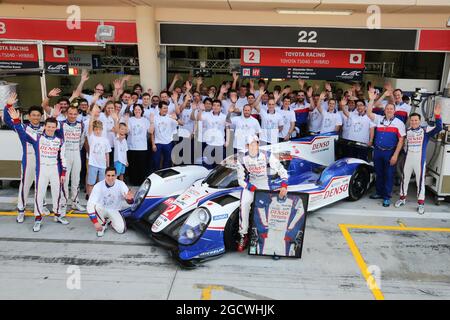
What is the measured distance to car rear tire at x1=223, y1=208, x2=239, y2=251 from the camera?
5.07 metres

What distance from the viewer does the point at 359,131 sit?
7.85 metres

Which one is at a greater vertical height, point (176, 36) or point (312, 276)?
point (176, 36)

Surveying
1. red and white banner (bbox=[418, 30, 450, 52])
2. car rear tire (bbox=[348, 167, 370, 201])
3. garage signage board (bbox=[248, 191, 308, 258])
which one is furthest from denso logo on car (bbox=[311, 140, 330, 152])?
red and white banner (bbox=[418, 30, 450, 52])

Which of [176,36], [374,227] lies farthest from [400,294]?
[176,36]

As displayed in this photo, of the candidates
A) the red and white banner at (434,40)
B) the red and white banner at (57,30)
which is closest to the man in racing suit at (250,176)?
the red and white banner at (57,30)

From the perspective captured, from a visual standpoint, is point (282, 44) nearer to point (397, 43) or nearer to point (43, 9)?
point (397, 43)

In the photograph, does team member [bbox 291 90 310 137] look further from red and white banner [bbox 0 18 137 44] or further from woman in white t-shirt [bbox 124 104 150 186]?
red and white banner [bbox 0 18 137 44]

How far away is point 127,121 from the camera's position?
7.23 metres

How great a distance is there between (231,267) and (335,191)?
8.46ft

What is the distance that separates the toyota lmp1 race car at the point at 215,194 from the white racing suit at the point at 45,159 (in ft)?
3.65

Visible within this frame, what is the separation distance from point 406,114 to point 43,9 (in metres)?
8.15

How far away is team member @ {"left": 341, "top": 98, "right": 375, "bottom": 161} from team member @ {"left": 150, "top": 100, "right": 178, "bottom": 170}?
11.0 feet

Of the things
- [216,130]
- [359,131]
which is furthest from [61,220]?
[359,131]

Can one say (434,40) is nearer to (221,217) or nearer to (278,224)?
(278,224)
